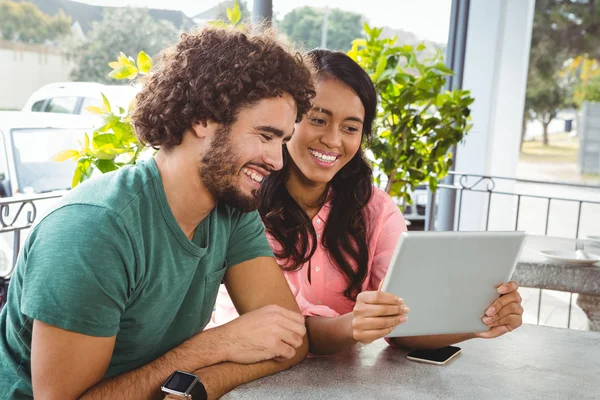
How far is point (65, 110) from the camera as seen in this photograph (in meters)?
4.12

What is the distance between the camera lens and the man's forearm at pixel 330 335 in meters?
1.61

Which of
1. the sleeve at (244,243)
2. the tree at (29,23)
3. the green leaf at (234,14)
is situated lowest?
the sleeve at (244,243)

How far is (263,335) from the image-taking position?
150cm

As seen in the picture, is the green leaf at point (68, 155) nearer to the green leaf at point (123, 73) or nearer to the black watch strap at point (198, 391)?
the green leaf at point (123, 73)

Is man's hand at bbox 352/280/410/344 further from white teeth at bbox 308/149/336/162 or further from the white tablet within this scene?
white teeth at bbox 308/149/336/162

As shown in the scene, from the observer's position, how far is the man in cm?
125

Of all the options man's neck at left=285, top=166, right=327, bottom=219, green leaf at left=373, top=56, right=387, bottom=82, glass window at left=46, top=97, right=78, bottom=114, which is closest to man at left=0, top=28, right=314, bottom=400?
man's neck at left=285, top=166, right=327, bottom=219

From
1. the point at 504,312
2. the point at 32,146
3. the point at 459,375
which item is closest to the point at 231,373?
the point at 459,375

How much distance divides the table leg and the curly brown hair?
102 inches

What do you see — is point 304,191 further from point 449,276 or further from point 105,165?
point 449,276

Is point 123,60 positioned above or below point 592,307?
above

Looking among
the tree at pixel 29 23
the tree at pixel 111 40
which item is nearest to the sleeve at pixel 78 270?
the tree at pixel 29 23

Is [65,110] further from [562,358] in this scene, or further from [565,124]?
[565,124]

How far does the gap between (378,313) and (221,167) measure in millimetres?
484
